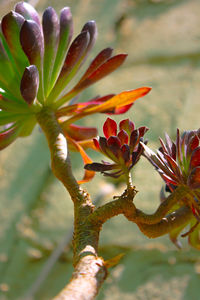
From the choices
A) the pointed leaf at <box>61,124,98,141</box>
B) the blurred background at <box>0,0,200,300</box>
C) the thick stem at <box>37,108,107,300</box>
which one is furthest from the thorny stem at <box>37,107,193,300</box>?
the blurred background at <box>0,0,200,300</box>

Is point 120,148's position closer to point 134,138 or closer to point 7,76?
point 134,138

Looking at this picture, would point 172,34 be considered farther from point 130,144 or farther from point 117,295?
point 130,144

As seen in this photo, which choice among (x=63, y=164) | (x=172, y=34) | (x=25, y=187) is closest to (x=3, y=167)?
(x=25, y=187)

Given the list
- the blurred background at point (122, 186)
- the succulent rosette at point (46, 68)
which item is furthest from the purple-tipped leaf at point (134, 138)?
the blurred background at point (122, 186)

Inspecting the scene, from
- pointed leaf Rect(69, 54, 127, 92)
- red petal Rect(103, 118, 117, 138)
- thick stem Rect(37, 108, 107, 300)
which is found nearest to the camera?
thick stem Rect(37, 108, 107, 300)

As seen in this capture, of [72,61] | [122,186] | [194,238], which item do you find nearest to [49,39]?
[72,61]

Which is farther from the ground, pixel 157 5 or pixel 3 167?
pixel 157 5

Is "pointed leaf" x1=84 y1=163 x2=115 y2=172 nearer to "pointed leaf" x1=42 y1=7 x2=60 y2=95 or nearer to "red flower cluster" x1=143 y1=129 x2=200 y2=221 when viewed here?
"red flower cluster" x1=143 y1=129 x2=200 y2=221
